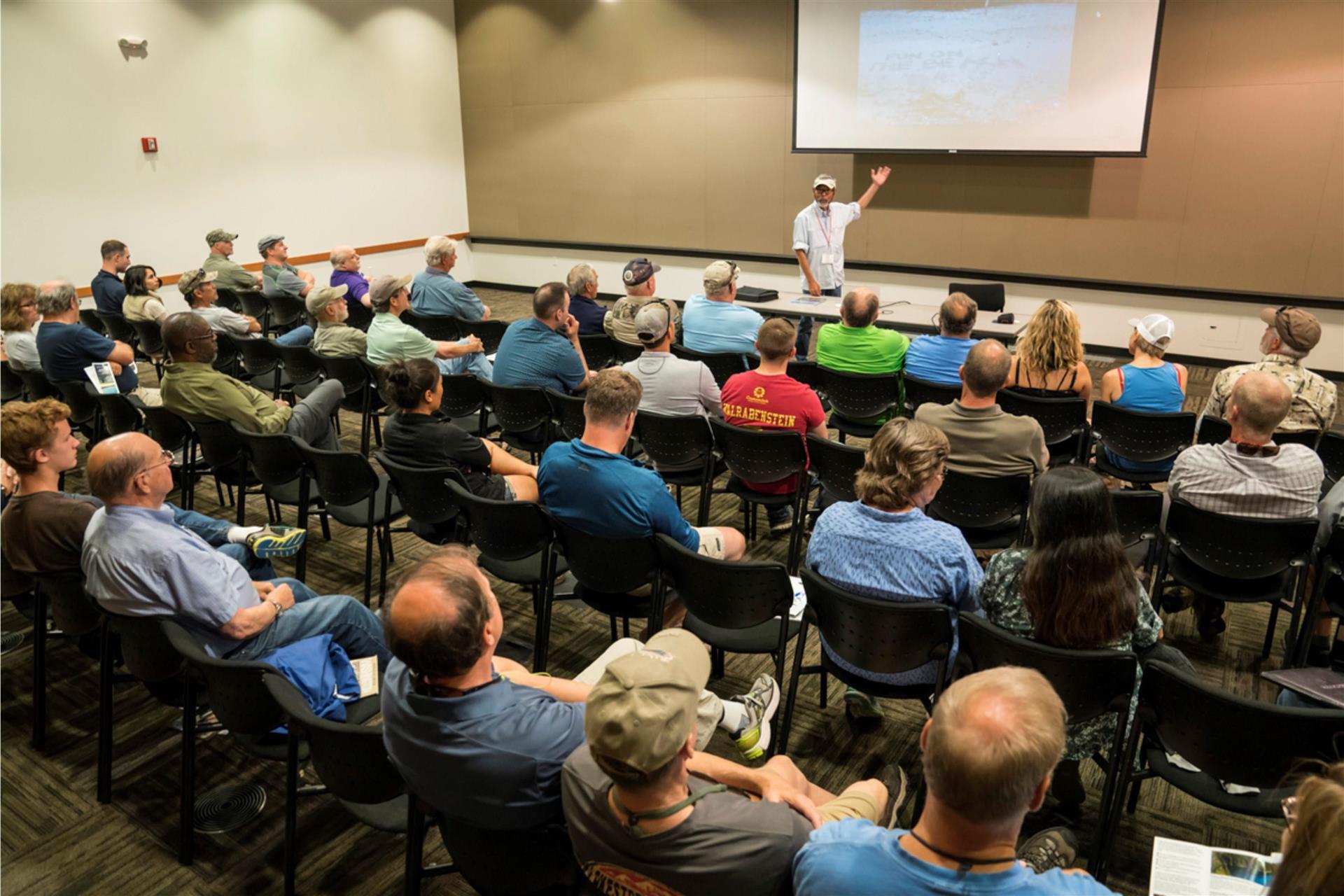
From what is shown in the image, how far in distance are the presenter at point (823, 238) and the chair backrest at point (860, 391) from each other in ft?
9.75

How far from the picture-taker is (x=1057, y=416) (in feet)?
14.1

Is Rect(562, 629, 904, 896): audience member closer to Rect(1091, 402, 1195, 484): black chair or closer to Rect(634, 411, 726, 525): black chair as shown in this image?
Rect(634, 411, 726, 525): black chair

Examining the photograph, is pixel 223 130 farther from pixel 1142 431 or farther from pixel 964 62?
pixel 1142 431

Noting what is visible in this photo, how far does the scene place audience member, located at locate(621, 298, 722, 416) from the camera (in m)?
4.34

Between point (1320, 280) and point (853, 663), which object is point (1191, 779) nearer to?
point (853, 663)

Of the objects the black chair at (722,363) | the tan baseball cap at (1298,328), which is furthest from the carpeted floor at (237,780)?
the black chair at (722,363)

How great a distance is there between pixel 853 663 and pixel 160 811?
226 centimetres

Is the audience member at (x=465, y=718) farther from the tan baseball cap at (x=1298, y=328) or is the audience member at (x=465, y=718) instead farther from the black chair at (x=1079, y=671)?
the tan baseball cap at (x=1298, y=328)

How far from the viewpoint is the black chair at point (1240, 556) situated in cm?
299

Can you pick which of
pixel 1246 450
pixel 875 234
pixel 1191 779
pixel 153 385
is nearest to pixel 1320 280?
pixel 875 234

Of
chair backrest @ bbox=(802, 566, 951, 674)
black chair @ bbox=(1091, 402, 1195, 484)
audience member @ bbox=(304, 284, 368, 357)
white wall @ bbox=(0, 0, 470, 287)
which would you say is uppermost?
white wall @ bbox=(0, 0, 470, 287)

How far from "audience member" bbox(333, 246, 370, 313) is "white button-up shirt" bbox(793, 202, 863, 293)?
3.84 m

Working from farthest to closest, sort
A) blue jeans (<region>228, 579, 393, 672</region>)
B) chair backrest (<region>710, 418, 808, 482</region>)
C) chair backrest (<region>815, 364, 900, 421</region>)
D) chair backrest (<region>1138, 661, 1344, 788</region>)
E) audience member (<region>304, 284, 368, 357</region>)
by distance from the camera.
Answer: audience member (<region>304, 284, 368, 357</region>)
chair backrest (<region>815, 364, 900, 421</region>)
chair backrest (<region>710, 418, 808, 482</region>)
blue jeans (<region>228, 579, 393, 672</region>)
chair backrest (<region>1138, 661, 1344, 788</region>)

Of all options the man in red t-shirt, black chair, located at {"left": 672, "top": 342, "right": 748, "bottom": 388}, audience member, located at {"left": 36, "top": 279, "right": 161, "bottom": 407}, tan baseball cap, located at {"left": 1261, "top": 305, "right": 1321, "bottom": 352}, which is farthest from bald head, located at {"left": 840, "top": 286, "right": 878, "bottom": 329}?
audience member, located at {"left": 36, "top": 279, "right": 161, "bottom": 407}
